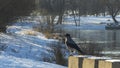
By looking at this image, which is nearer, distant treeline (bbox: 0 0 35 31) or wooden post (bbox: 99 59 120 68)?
wooden post (bbox: 99 59 120 68)

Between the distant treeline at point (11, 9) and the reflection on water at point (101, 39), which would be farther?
the reflection on water at point (101, 39)

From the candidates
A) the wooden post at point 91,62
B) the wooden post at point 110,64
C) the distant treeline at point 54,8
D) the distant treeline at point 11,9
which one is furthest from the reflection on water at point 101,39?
the wooden post at point 110,64

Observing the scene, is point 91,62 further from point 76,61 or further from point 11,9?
point 11,9

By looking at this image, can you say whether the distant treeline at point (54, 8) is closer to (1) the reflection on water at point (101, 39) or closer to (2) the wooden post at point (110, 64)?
(1) the reflection on water at point (101, 39)

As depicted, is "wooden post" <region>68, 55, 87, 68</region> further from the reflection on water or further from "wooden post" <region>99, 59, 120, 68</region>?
the reflection on water

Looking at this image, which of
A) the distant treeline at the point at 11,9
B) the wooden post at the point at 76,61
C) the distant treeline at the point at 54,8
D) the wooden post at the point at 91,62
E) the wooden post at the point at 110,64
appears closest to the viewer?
the wooden post at the point at 110,64

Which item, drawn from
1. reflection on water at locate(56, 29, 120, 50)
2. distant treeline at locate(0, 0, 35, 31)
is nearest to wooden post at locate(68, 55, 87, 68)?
distant treeline at locate(0, 0, 35, 31)

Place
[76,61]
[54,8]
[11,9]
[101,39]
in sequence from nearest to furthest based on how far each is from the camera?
[76,61] → [11,9] → [101,39] → [54,8]

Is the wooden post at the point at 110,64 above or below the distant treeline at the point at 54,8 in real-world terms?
above

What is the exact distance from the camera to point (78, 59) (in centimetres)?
771

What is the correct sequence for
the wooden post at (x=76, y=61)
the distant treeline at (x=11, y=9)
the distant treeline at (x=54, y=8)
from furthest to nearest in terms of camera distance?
the distant treeline at (x=54, y=8), the distant treeline at (x=11, y=9), the wooden post at (x=76, y=61)

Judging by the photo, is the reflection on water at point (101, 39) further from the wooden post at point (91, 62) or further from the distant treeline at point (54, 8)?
the wooden post at point (91, 62)

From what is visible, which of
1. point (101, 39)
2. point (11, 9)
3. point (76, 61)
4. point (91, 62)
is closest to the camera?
point (91, 62)

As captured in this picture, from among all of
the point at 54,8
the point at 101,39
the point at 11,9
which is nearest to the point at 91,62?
the point at 11,9
